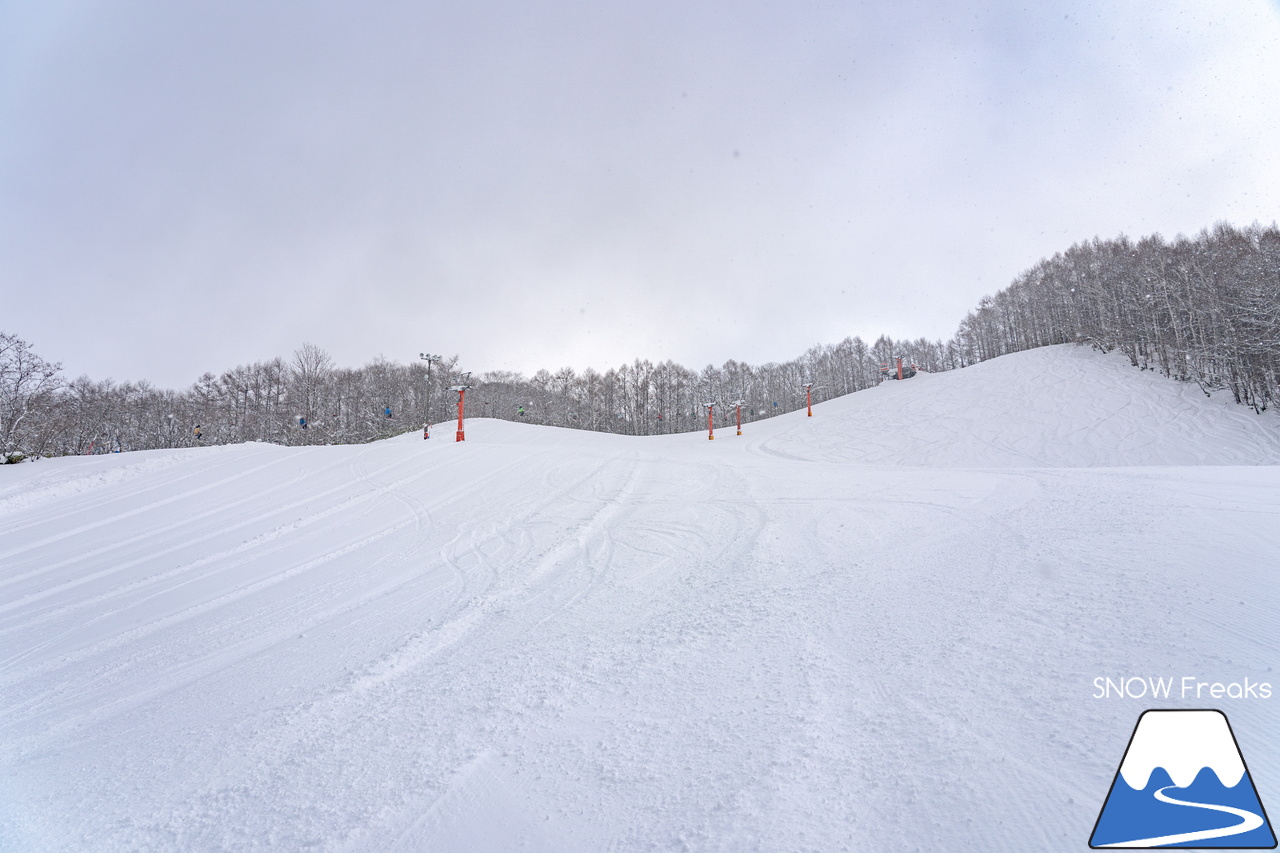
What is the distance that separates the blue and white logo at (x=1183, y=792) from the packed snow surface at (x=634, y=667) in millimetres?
69

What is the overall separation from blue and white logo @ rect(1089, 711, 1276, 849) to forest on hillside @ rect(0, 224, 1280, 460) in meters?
22.6

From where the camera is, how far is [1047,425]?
1811 cm

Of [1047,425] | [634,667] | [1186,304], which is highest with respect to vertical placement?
[1186,304]

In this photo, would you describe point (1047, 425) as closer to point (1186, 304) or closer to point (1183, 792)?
point (1186, 304)

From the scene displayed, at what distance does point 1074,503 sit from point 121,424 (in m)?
70.9

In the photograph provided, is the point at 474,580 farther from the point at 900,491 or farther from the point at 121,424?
the point at 121,424

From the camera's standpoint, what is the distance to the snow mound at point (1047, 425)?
1534cm

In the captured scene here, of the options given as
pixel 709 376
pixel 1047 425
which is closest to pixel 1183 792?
pixel 1047 425

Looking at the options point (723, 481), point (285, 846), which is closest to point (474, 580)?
point (285, 846)

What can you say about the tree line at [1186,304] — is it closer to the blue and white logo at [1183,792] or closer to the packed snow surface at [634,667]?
the packed snow surface at [634,667]

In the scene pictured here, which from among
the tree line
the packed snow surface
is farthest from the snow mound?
the packed snow surface

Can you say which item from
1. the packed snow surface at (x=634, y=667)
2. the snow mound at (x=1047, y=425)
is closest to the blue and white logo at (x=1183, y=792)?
the packed snow surface at (x=634, y=667)

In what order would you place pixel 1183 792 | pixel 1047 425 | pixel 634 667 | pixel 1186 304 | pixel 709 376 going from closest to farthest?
pixel 1183 792
pixel 634 667
pixel 1047 425
pixel 1186 304
pixel 709 376

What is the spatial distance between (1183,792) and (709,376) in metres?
64.2
